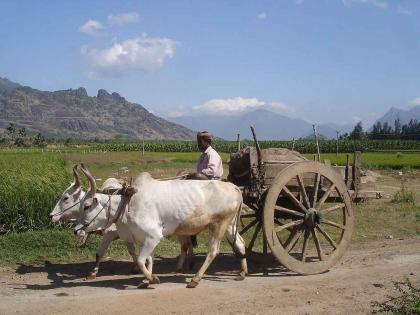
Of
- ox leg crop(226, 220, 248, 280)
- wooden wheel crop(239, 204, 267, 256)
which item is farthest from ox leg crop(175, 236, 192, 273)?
wooden wheel crop(239, 204, 267, 256)

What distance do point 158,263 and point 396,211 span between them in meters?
9.74

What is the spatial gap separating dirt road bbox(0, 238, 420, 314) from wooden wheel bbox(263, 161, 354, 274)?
0.95 feet

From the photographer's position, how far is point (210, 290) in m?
7.50

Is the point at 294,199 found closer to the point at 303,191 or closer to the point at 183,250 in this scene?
the point at 303,191

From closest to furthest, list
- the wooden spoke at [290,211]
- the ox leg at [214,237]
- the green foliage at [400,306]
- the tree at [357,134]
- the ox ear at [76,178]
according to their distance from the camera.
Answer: the green foliage at [400,306]
the ox ear at [76,178]
the ox leg at [214,237]
the wooden spoke at [290,211]
the tree at [357,134]

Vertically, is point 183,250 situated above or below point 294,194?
below

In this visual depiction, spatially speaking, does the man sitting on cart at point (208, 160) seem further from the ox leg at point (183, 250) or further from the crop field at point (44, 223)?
the crop field at point (44, 223)

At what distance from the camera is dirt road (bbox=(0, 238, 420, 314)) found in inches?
262

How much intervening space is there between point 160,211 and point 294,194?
252cm

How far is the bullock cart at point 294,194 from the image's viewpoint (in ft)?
26.9

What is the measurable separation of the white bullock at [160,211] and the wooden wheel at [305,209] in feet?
2.39

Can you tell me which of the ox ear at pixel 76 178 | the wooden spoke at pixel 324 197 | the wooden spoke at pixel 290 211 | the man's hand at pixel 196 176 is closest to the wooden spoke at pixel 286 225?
the wooden spoke at pixel 290 211

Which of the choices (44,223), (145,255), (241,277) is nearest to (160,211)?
(145,255)

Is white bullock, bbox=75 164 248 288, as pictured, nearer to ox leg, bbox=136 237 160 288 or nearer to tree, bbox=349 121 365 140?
ox leg, bbox=136 237 160 288
